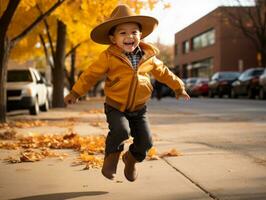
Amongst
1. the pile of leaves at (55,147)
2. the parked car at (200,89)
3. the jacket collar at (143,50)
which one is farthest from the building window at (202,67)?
the jacket collar at (143,50)

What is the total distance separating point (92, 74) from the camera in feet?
16.9

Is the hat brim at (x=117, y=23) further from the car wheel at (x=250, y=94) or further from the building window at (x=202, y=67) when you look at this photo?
the building window at (x=202, y=67)

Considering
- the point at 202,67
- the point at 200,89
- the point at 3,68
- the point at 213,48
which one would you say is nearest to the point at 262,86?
the point at 3,68

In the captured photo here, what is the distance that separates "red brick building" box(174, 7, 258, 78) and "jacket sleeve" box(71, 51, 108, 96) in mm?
40589

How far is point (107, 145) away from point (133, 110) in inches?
15.7

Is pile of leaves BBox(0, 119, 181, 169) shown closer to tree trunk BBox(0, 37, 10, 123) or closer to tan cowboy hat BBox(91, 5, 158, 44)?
tan cowboy hat BBox(91, 5, 158, 44)

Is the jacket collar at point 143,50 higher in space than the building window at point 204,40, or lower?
lower

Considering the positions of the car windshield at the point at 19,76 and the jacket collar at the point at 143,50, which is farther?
the car windshield at the point at 19,76

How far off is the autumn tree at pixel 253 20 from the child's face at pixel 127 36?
37.1 metres

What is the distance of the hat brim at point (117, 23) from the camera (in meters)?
5.16

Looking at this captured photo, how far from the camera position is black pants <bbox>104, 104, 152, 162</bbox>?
5.03 metres

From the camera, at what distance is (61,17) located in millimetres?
18734

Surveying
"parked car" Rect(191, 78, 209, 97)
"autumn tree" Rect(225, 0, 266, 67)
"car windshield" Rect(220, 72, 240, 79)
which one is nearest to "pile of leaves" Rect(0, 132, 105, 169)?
"car windshield" Rect(220, 72, 240, 79)

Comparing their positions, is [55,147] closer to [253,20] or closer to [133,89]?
[133,89]
